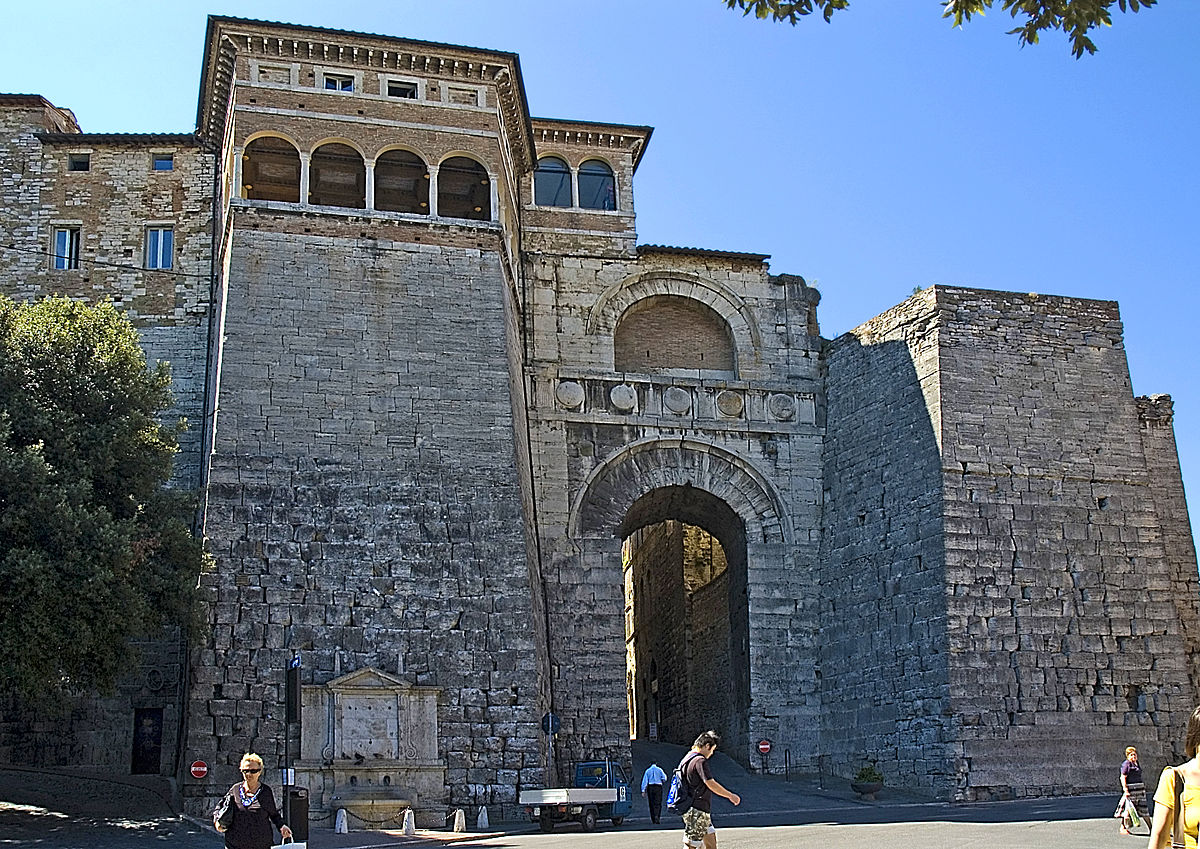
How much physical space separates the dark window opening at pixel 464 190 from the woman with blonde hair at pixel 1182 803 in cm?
2069

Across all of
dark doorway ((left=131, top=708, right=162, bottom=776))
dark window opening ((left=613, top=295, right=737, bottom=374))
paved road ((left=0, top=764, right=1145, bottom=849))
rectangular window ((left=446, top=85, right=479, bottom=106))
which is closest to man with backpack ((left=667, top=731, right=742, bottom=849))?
paved road ((left=0, top=764, right=1145, bottom=849))

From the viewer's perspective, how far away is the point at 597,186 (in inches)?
1144

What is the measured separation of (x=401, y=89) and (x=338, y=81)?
46.9 inches

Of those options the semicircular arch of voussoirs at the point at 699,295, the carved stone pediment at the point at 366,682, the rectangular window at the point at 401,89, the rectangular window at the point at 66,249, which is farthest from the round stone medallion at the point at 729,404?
the rectangular window at the point at 66,249

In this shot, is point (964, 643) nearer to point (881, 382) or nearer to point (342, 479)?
point (881, 382)

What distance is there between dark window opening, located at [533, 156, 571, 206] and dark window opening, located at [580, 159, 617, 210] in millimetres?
351

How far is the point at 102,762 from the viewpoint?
22.8 meters

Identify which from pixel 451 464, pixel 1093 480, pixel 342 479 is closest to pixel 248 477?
pixel 342 479

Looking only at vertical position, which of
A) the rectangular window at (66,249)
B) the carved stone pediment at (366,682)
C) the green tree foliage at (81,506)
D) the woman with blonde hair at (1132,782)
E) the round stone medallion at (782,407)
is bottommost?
the woman with blonde hair at (1132,782)

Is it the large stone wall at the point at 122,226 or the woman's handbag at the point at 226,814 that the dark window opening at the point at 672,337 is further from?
the woman's handbag at the point at 226,814

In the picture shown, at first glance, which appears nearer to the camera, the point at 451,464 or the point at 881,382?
the point at 451,464

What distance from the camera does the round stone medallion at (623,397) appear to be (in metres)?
26.7

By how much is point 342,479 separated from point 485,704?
14.4ft

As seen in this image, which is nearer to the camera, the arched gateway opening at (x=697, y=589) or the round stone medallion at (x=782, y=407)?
the arched gateway opening at (x=697, y=589)
